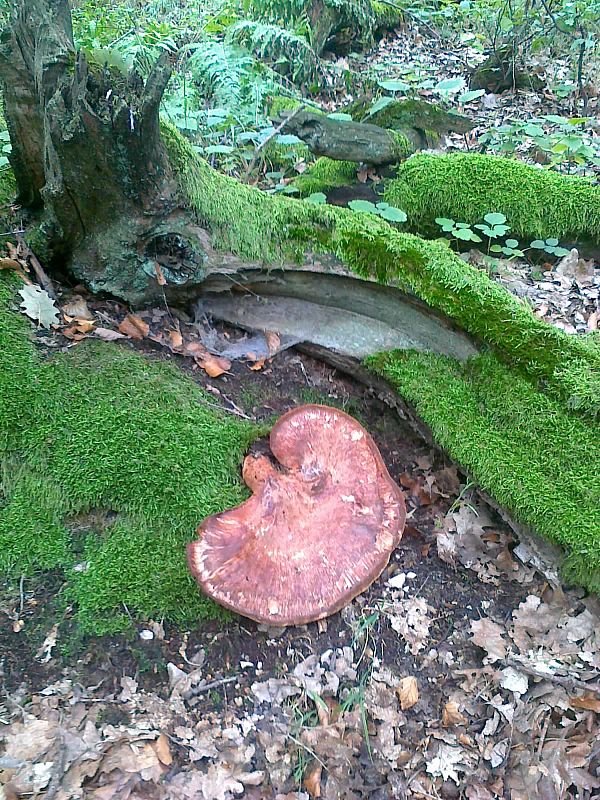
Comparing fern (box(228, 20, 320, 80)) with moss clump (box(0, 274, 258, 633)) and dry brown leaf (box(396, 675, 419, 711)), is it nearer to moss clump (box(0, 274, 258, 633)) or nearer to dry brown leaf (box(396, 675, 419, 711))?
moss clump (box(0, 274, 258, 633))

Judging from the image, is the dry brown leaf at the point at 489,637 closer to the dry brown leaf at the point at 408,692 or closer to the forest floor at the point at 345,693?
the forest floor at the point at 345,693

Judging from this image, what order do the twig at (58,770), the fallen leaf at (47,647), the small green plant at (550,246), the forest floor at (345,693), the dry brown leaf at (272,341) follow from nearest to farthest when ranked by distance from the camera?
the twig at (58,770)
the forest floor at (345,693)
the fallen leaf at (47,647)
the dry brown leaf at (272,341)
the small green plant at (550,246)

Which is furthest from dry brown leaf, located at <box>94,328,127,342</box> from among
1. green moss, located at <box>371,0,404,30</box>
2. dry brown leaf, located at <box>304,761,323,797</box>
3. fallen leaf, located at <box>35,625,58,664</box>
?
green moss, located at <box>371,0,404,30</box>

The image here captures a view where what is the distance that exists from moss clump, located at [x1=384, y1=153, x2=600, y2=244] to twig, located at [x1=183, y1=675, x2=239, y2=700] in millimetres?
4381

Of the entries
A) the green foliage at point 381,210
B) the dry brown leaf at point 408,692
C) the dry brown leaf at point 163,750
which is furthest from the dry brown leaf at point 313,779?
the green foliage at point 381,210

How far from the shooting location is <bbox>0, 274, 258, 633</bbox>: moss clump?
2959mm

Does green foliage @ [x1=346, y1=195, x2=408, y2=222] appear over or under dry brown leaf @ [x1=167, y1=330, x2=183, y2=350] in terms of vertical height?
over

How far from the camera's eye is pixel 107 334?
358 cm

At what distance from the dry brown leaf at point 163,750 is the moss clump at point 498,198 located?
474cm

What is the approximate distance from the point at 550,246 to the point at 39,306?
4592 millimetres

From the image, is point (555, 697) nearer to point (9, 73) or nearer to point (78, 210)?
point (78, 210)

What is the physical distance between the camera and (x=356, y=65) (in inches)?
390

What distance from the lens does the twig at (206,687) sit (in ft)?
8.98

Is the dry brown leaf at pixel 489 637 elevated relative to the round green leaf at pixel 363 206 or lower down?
lower down
